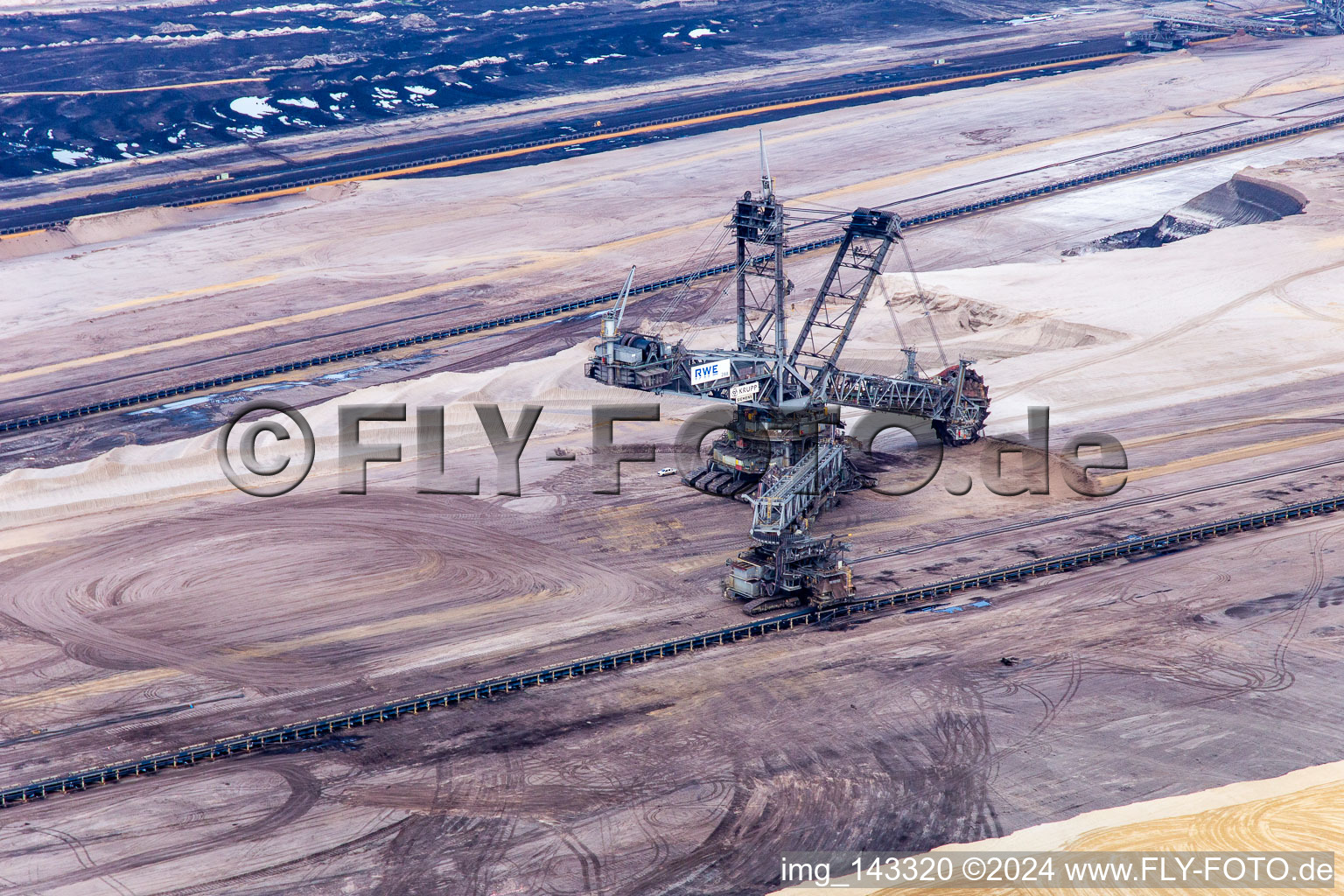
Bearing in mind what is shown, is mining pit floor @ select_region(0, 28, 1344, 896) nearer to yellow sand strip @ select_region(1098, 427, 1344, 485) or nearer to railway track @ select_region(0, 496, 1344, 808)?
yellow sand strip @ select_region(1098, 427, 1344, 485)

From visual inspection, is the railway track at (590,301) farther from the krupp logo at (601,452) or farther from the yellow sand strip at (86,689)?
the yellow sand strip at (86,689)

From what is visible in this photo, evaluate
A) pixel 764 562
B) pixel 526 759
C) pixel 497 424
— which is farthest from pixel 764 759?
pixel 497 424

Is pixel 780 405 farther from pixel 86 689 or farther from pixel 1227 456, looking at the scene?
pixel 86 689

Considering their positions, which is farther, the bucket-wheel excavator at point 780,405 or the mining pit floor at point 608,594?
the bucket-wheel excavator at point 780,405

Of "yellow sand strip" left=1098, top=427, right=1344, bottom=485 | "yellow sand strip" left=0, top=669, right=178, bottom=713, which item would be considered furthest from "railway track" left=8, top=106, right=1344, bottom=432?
"yellow sand strip" left=0, top=669, right=178, bottom=713

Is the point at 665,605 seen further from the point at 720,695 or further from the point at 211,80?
the point at 211,80

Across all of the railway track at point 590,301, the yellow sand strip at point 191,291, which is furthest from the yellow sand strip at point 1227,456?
the yellow sand strip at point 191,291
